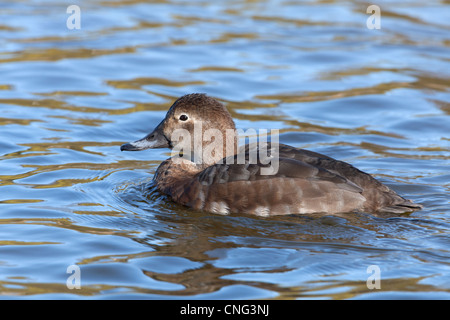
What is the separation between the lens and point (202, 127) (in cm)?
748

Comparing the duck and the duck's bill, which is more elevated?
the duck's bill

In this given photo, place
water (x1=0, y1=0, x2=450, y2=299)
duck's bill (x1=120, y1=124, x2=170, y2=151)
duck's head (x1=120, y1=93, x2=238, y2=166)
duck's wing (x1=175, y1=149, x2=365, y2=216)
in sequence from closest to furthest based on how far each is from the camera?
water (x1=0, y1=0, x2=450, y2=299) < duck's wing (x1=175, y1=149, x2=365, y2=216) < duck's head (x1=120, y1=93, x2=238, y2=166) < duck's bill (x1=120, y1=124, x2=170, y2=151)

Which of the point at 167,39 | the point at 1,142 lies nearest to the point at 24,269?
the point at 1,142

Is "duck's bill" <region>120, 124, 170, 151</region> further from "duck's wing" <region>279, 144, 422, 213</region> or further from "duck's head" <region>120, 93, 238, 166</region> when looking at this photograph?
"duck's wing" <region>279, 144, 422, 213</region>

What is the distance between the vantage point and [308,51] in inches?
525

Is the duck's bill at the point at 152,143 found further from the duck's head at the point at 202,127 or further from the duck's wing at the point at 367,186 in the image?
the duck's wing at the point at 367,186

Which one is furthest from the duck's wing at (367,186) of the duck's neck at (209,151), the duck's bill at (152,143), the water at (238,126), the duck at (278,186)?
the duck's bill at (152,143)

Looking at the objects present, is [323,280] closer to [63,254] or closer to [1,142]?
[63,254]

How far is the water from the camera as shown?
18.3 ft

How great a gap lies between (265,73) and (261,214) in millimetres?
5854

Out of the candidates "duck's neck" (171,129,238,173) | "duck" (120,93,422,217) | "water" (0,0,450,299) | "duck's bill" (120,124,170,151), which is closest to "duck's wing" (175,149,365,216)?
"duck" (120,93,422,217)

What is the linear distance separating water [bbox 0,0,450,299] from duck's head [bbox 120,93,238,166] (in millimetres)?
651

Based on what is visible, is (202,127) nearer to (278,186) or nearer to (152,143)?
(152,143)

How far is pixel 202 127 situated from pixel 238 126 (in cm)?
260
